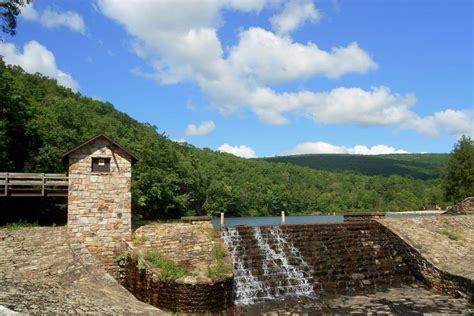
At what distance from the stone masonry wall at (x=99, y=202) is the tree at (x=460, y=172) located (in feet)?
117

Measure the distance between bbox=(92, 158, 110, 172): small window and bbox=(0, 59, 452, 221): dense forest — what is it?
7.80 m

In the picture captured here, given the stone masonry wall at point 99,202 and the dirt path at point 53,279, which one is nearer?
the dirt path at point 53,279

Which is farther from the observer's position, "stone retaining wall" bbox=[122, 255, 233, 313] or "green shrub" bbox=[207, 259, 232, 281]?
"green shrub" bbox=[207, 259, 232, 281]

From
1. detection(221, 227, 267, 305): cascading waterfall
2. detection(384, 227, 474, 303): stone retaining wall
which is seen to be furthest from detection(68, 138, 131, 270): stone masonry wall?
detection(384, 227, 474, 303): stone retaining wall

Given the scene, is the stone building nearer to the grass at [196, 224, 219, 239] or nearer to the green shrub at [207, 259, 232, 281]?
the grass at [196, 224, 219, 239]

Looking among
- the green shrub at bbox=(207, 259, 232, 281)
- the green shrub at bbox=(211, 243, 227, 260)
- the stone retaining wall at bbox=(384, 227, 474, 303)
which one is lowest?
the stone retaining wall at bbox=(384, 227, 474, 303)

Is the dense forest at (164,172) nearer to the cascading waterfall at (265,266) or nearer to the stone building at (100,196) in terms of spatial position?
the stone building at (100,196)

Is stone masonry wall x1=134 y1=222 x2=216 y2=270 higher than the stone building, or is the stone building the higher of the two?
the stone building

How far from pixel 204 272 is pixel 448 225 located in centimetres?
1439

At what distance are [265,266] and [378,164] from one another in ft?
596

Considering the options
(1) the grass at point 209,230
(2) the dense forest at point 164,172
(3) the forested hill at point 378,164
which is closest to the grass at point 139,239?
(1) the grass at point 209,230

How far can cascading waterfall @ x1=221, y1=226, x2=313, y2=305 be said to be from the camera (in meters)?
15.2

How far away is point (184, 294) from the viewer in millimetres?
13039

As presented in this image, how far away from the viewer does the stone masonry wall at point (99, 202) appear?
601 inches
